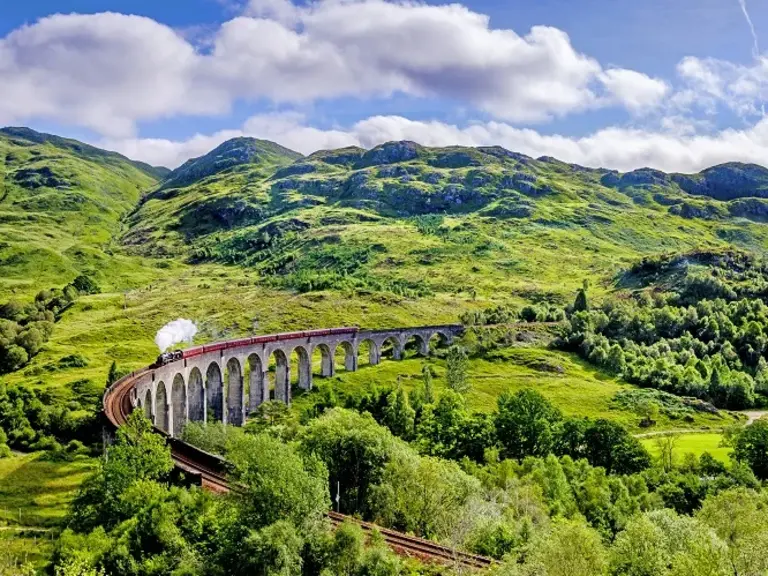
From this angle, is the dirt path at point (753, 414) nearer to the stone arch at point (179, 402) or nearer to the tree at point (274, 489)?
the stone arch at point (179, 402)

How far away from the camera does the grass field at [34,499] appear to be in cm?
5186

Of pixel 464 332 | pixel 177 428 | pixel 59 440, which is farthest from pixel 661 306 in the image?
pixel 59 440

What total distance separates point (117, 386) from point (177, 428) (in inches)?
408

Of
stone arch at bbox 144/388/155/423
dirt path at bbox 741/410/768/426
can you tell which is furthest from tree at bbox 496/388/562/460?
dirt path at bbox 741/410/768/426

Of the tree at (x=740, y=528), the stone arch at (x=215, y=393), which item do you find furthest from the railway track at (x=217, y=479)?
the stone arch at (x=215, y=393)

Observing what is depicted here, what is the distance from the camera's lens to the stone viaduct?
265ft

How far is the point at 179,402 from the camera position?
85.4 meters

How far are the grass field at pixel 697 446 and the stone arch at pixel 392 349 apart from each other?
5816cm

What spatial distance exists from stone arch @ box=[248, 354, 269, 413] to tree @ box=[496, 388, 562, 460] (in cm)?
4054

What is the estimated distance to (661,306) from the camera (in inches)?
6604

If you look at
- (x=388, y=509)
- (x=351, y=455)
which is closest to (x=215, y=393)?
(x=351, y=455)

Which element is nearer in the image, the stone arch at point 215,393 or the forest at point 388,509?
the forest at point 388,509

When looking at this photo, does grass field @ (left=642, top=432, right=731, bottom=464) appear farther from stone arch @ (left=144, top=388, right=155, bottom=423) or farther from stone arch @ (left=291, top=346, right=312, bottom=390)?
stone arch @ (left=144, top=388, right=155, bottom=423)

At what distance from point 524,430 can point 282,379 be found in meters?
44.8
